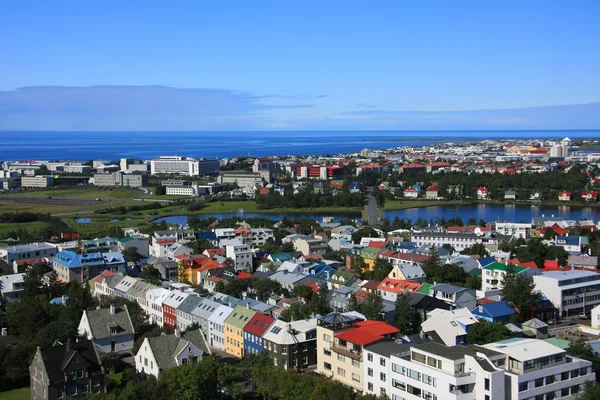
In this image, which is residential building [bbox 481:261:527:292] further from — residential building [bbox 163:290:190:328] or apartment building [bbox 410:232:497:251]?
residential building [bbox 163:290:190:328]

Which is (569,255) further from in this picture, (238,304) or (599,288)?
(238,304)

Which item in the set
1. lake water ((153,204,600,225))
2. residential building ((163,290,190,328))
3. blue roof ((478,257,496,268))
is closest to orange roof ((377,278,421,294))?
blue roof ((478,257,496,268))

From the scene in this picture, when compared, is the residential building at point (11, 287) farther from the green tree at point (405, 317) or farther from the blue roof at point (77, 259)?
the green tree at point (405, 317)

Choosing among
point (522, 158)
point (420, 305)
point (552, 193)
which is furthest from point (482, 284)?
point (522, 158)

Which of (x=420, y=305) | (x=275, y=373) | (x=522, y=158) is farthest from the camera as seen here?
(x=522, y=158)

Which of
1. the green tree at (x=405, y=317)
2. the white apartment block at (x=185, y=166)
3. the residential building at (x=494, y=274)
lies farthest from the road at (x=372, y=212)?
the white apartment block at (x=185, y=166)

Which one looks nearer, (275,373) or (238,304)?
(275,373)
